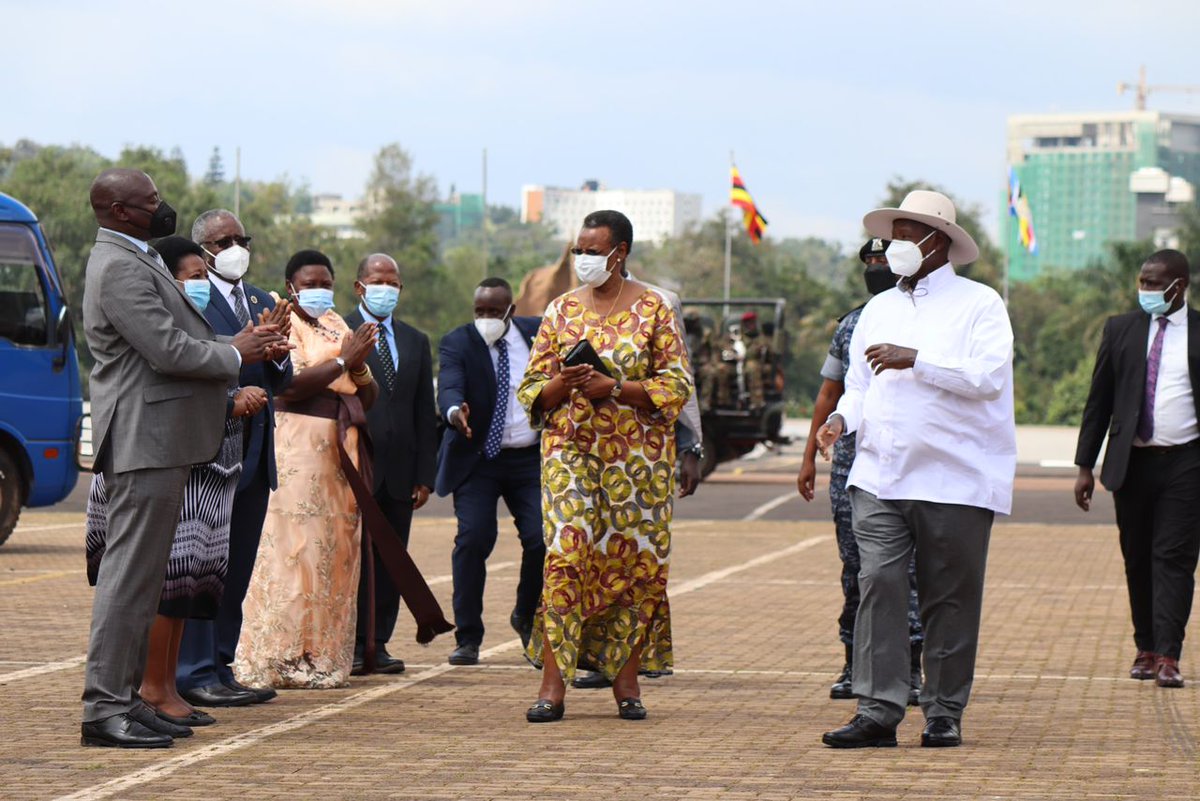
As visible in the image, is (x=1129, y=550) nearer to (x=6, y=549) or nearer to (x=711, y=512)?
(x=6, y=549)

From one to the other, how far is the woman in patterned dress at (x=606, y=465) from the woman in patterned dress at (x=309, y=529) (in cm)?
117

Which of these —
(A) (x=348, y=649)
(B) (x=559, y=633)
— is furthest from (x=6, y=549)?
(B) (x=559, y=633)

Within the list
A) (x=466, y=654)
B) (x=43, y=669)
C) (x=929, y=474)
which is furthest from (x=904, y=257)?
(x=43, y=669)

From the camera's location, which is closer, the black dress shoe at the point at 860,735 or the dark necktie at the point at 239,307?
the black dress shoe at the point at 860,735

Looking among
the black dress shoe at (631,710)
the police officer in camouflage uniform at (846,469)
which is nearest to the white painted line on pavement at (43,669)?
the black dress shoe at (631,710)

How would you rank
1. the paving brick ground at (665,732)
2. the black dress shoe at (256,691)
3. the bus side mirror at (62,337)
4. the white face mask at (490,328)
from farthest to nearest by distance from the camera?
the bus side mirror at (62,337) < the white face mask at (490,328) < the black dress shoe at (256,691) < the paving brick ground at (665,732)

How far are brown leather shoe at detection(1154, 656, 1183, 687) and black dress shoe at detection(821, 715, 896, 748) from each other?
8.09 feet

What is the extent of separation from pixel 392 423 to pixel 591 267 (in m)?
2.17

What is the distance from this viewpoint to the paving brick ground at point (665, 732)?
680cm

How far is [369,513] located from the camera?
9.52 meters

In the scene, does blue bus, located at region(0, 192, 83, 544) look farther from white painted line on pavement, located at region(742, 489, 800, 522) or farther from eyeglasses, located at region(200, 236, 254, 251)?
eyeglasses, located at region(200, 236, 254, 251)

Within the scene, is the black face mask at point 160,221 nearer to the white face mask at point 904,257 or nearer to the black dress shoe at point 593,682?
the white face mask at point 904,257

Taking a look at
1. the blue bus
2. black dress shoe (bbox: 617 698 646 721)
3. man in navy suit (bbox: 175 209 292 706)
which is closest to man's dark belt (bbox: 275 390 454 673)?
man in navy suit (bbox: 175 209 292 706)

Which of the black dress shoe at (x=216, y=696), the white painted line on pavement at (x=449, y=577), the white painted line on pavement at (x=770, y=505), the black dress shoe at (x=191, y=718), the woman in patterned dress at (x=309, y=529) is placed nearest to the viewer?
the black dress shoe at (x=191, y=718)
